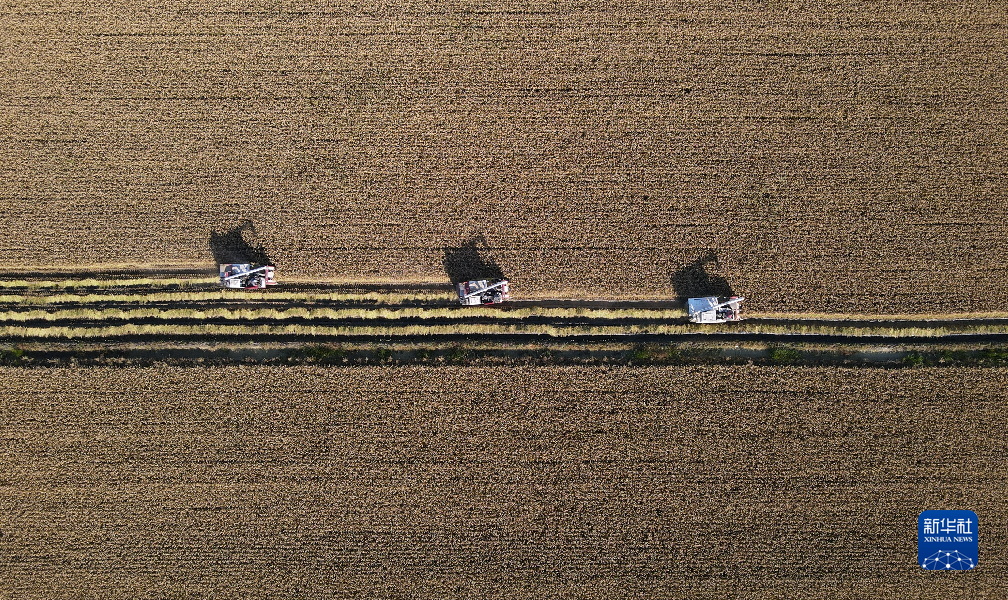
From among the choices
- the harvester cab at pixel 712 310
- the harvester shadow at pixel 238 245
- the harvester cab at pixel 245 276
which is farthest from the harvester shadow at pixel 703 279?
the harvester shadow at pixel 238 245

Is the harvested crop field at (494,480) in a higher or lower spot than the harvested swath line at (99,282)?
lower

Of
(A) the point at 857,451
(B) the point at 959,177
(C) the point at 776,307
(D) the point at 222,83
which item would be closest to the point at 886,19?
(B) the point at 959,177

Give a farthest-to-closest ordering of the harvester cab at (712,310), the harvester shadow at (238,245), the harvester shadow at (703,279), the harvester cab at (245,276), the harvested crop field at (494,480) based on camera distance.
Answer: the harvester shadow at (238,245) → the harvester shadow at (703,279) → the harvester cab at (245,276) → the harvester cab at (712,310) → the harvested crop field at (494,480)

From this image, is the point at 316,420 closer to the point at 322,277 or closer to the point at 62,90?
the point at 322,277

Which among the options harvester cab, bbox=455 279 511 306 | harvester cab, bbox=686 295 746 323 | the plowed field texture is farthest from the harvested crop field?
the plowed field texture

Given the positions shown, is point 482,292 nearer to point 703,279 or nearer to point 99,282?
point 703,279

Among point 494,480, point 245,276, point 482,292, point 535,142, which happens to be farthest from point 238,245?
point 494,480

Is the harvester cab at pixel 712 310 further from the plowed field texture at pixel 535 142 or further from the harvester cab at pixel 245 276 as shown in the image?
the harvester cab at pixel 245 276

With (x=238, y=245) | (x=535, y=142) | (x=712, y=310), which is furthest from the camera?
(x=535, y=142)
